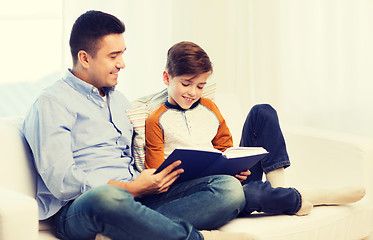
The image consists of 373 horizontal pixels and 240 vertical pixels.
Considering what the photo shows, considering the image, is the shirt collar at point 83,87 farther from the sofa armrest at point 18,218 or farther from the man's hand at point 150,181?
the sofa armrest at point 18,218

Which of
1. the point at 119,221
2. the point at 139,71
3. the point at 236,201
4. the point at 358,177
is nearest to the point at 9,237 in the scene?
the point at 119,221

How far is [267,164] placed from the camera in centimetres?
196

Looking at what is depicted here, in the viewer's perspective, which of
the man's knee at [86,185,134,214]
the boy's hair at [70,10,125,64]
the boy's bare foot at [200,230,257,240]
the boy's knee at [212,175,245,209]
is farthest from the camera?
the boy's hair at [70,10,125,64]

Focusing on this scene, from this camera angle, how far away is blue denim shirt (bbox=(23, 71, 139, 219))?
162 cm

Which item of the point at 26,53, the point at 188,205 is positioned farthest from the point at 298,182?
the point at 26,53

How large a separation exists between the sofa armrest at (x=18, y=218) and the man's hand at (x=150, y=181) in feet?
1.48

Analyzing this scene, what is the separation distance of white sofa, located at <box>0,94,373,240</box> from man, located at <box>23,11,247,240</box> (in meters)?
0.06

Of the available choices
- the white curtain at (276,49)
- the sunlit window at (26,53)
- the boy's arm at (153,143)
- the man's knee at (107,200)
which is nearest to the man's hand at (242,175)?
the boy's arm at (153,143)

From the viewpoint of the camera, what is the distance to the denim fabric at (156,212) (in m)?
1.47

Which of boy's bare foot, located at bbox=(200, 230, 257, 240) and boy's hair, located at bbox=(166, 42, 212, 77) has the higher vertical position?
boy's hair, located at bbox=(166, 42, 212, 77)

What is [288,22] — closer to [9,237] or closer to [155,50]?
[155,50]

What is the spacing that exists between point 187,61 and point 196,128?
261 mm

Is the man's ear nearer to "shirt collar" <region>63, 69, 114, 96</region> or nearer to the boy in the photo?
"shirt collar" <region>63, 69, 114, 96</region>

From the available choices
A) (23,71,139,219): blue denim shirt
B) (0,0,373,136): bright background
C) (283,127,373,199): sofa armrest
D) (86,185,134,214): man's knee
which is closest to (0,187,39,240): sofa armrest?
(86,185,134,214): man's knee
